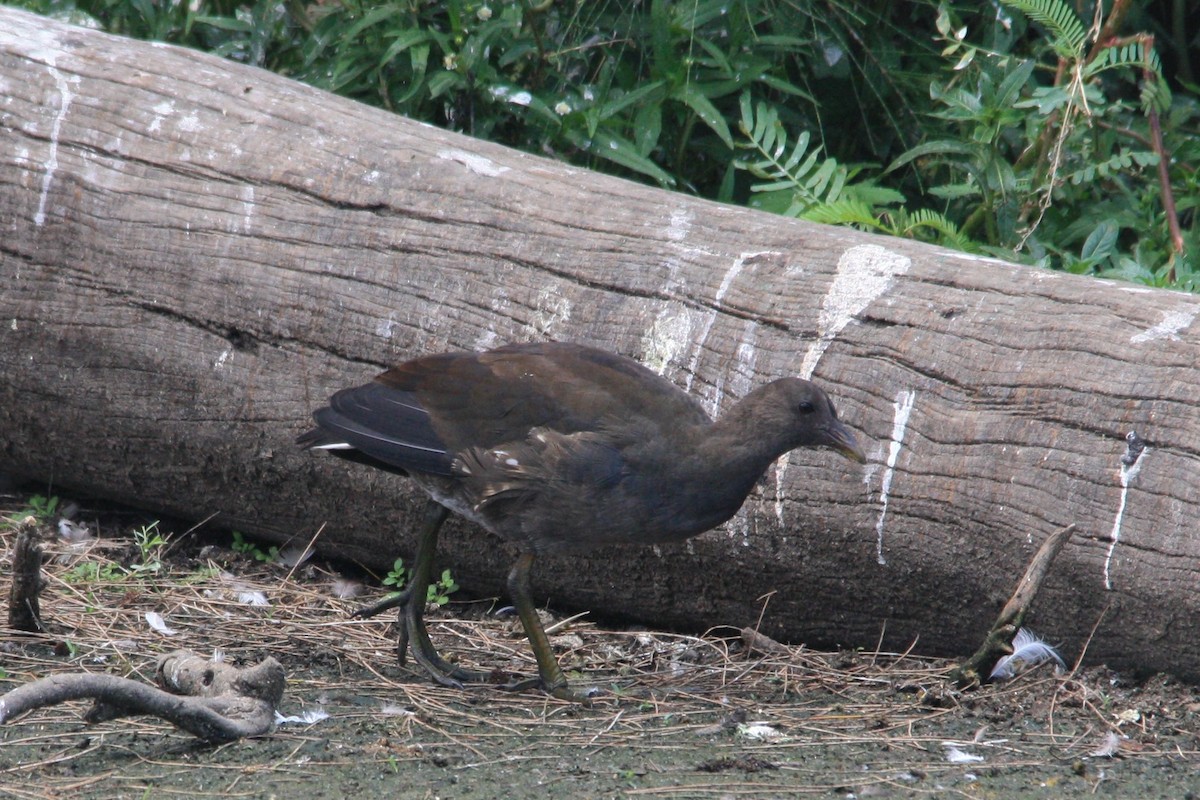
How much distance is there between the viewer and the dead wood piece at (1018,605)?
333cm

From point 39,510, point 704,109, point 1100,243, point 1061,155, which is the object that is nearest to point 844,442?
point 1100,243

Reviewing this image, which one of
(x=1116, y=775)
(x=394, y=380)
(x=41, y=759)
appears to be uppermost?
(x=394, y=380)

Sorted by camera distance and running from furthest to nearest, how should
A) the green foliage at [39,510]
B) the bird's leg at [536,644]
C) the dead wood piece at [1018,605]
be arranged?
the green foliage at [39,510]
the bird's leg at [536,644]
the dead wood piece at [1018,605]

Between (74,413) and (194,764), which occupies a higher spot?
(74,413)

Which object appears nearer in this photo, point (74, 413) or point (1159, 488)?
point (1159, 488)

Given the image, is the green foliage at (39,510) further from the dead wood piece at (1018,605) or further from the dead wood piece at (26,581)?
the dead wood piece at (1018,605)

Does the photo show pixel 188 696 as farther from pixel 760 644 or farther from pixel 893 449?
pixel 893 449

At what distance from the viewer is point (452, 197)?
4.30m

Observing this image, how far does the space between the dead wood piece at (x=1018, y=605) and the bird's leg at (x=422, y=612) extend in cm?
138

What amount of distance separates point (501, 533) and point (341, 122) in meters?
1.72

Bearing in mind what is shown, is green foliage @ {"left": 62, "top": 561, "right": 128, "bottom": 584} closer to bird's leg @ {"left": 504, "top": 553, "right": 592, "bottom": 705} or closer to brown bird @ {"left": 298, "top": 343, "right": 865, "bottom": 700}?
brown bird @ {"left": 298, "top": 343, "right": 865, "bottom": 700}

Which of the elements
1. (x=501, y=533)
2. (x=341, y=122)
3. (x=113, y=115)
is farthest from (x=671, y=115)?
(x=501, y=533)

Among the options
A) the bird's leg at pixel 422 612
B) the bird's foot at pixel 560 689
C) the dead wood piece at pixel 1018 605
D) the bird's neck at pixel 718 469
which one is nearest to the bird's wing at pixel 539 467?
the bird's neck at pixel 718 469

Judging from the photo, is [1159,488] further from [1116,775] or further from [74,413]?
[74,413]
